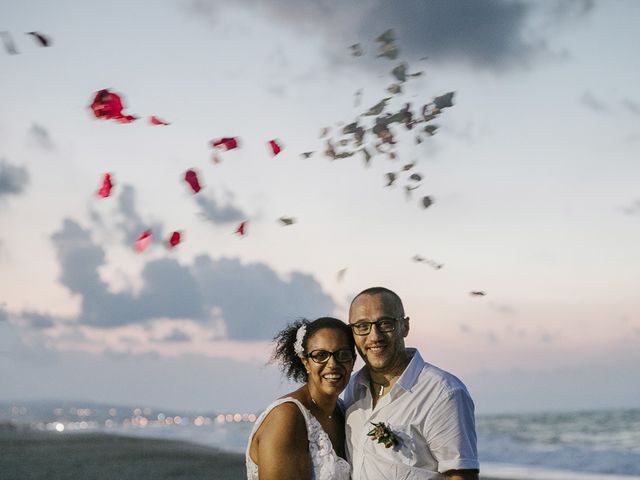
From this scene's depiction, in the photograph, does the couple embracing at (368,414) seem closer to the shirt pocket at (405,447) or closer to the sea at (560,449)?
the shirt pocket at (405,447)

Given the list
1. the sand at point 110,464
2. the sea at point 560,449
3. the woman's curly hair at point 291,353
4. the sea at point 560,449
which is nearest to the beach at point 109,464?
the sand at point 110,464

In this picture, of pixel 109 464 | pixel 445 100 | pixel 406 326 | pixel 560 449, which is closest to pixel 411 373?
pixel 406 326

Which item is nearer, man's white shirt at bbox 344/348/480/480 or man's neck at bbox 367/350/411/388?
man's white shirt at bbox 344/348/480/480

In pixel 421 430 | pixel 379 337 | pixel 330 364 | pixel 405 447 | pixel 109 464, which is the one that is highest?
pixel 109 464

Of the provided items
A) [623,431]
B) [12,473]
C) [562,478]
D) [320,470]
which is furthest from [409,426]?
[623,431]

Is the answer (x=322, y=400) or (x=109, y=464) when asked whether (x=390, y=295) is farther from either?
(x=109, y=464)

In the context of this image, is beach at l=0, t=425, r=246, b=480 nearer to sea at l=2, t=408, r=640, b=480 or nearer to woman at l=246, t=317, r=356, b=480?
sea at l=2, t=408, r=640, b=480

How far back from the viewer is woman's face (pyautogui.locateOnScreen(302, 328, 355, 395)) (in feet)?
19.5

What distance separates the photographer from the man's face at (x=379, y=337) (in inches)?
230

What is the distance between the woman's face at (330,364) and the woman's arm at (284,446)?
11.5 inches

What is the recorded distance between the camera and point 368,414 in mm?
5926

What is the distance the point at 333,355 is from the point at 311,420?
1.63 feet

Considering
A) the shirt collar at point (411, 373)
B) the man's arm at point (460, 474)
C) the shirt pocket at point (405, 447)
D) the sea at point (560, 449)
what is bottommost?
the man's arm at point (460, 474)

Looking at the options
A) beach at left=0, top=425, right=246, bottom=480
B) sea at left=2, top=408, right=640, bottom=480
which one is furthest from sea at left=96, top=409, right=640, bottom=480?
beach at left=0, top=425, right=246, bottom=480
